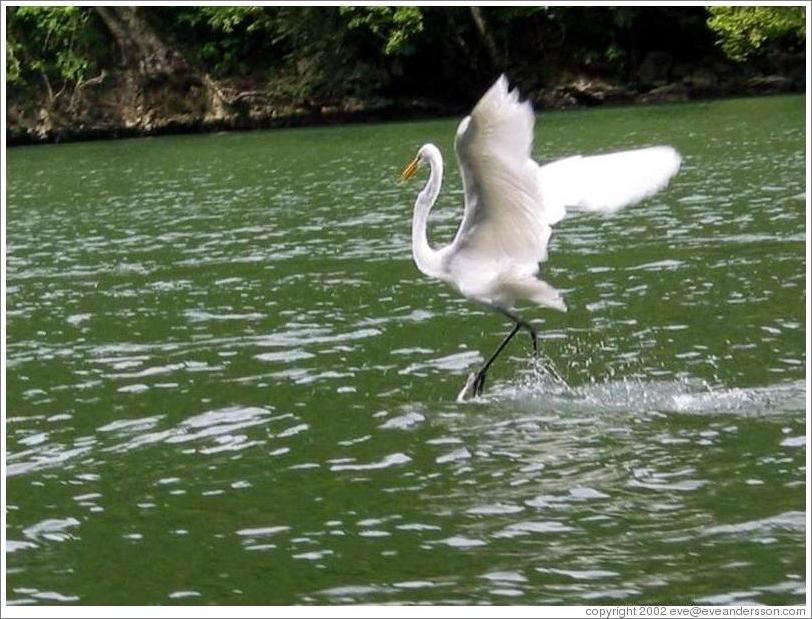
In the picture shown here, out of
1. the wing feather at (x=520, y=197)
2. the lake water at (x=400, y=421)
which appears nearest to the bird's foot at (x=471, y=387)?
the lake water at (x=400, y=421)

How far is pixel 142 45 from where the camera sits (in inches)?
1945

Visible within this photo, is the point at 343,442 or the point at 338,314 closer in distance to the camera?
the point at 343,442

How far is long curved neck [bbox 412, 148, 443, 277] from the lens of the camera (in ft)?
34.6

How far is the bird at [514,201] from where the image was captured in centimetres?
980

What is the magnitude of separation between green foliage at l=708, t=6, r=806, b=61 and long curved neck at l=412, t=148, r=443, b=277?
32.7 m

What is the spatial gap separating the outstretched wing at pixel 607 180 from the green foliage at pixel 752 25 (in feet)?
107

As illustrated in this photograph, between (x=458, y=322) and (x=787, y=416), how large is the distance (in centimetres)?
448

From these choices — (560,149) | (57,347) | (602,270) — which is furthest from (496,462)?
(560,149)

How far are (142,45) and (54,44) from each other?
3.03m

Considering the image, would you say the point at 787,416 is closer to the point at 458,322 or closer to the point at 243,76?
the point at 458,322

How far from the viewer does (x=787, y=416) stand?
997 centimetres

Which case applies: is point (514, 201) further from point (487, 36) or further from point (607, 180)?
point (487, 36)

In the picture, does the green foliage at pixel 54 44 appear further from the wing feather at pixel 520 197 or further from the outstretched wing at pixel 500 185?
the outstretched wing at pixel 500 185

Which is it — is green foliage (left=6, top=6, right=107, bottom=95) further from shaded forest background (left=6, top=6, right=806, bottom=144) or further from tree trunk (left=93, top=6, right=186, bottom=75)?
tree trunk (left=93, top=6, right=186, bottom=75)
